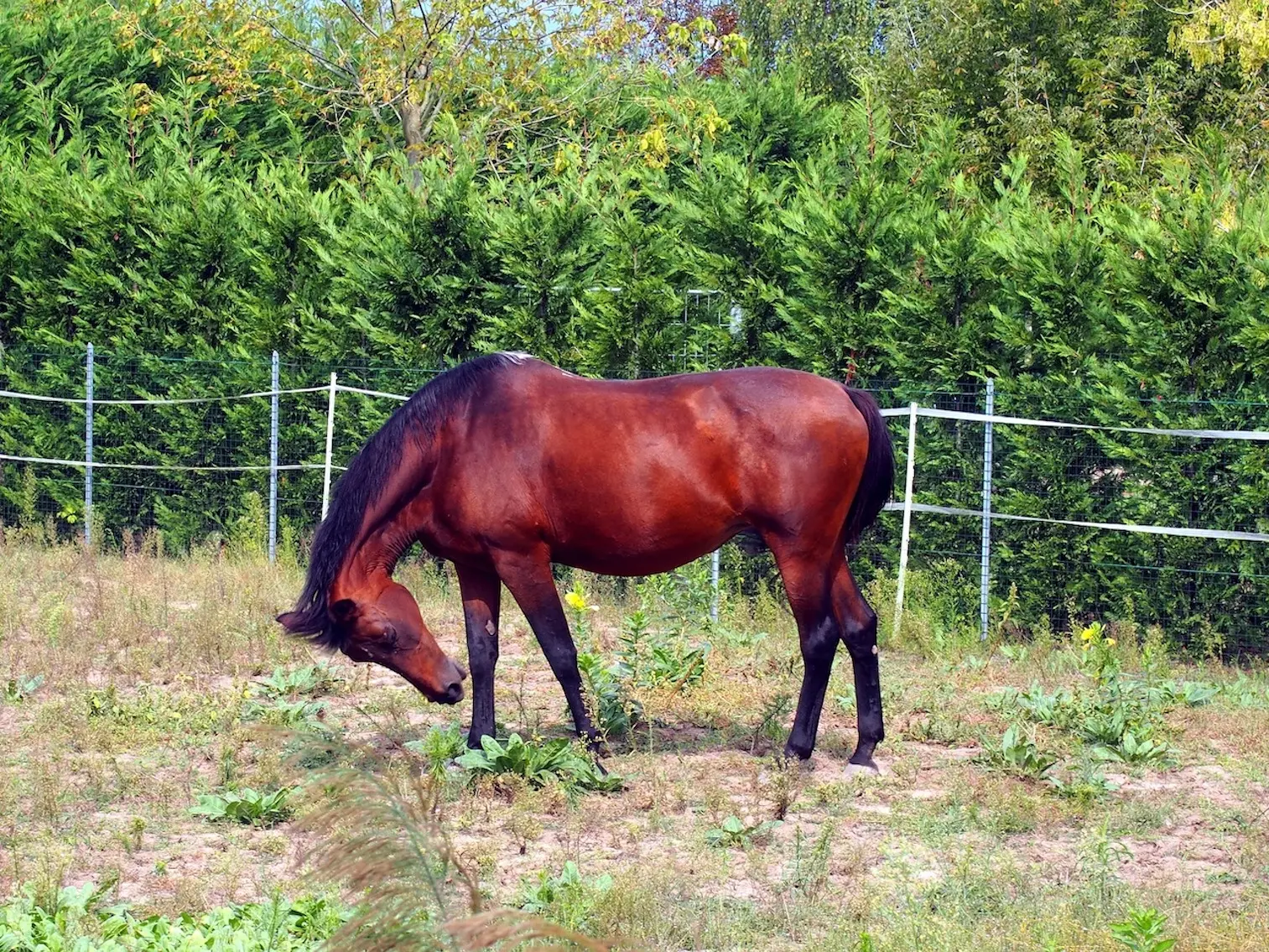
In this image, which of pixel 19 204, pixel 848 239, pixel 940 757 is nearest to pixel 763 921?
pixel 940 757

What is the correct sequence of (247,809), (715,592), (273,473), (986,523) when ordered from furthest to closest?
1. (273,473)
2. (715,592)
3. (986,523)
4. (247,809)

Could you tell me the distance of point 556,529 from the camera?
6.84 m

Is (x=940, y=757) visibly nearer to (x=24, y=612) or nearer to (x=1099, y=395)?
(x=1099, y=395)

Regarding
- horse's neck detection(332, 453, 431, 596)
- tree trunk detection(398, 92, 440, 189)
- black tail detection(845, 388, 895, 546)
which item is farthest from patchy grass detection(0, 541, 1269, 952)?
tree trunk detection(398, 92, 440, 189)

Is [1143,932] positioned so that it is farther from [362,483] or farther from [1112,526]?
[1112,526]

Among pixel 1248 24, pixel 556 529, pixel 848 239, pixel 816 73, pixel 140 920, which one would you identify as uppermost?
pixel 816 73

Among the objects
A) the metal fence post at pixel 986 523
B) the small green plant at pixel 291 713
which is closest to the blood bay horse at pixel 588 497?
the small green plant at pixel 291 713

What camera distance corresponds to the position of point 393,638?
21.4 ft

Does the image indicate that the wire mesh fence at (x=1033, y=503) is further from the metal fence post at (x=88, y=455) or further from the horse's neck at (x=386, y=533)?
the horse's neck at (x=386, y=533)

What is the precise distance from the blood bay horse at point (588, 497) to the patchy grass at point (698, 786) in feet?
1.54

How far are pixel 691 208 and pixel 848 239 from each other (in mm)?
1358

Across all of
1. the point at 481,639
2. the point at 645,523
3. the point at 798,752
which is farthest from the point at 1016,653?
the point at 481,639

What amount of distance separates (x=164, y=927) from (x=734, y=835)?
7.29 ft

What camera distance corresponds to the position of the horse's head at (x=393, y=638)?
6508 mm
